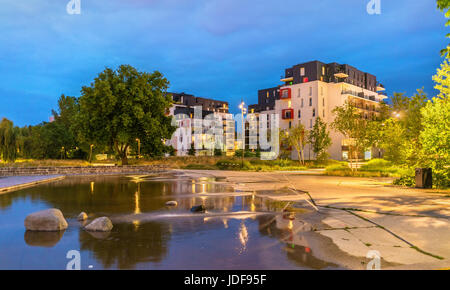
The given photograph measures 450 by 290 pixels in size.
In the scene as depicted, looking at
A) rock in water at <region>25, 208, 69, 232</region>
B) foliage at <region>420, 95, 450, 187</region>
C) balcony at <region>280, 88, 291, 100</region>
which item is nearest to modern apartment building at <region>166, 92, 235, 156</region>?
balcony at <region>280, 88, 291, 100</region>

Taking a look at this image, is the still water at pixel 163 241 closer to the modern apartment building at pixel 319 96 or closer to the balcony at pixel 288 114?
the modern apartment building at pixel 319 96

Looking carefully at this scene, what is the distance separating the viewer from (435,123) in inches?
583

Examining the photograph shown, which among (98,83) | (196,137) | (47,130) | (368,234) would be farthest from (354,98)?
(368,234)

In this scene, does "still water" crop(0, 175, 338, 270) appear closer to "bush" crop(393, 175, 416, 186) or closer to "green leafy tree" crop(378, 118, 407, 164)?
"bush" crop(393, 175, 416, 186)

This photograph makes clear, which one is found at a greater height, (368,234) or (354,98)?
(354,98)

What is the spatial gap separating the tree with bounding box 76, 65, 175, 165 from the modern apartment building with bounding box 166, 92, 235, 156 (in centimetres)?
4823

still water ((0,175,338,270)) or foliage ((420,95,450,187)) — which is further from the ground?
foliage ((420,95,450,187))

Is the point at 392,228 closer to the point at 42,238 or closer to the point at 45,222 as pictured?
the point at 42,238

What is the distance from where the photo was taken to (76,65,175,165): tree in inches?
1324

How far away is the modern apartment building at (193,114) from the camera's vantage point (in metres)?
96.8

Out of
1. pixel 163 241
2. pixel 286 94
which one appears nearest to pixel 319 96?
pixel 286 94

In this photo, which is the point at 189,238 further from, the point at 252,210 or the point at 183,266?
the point at 252,210

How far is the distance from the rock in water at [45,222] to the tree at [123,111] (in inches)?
976

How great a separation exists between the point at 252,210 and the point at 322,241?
14.2 feet
